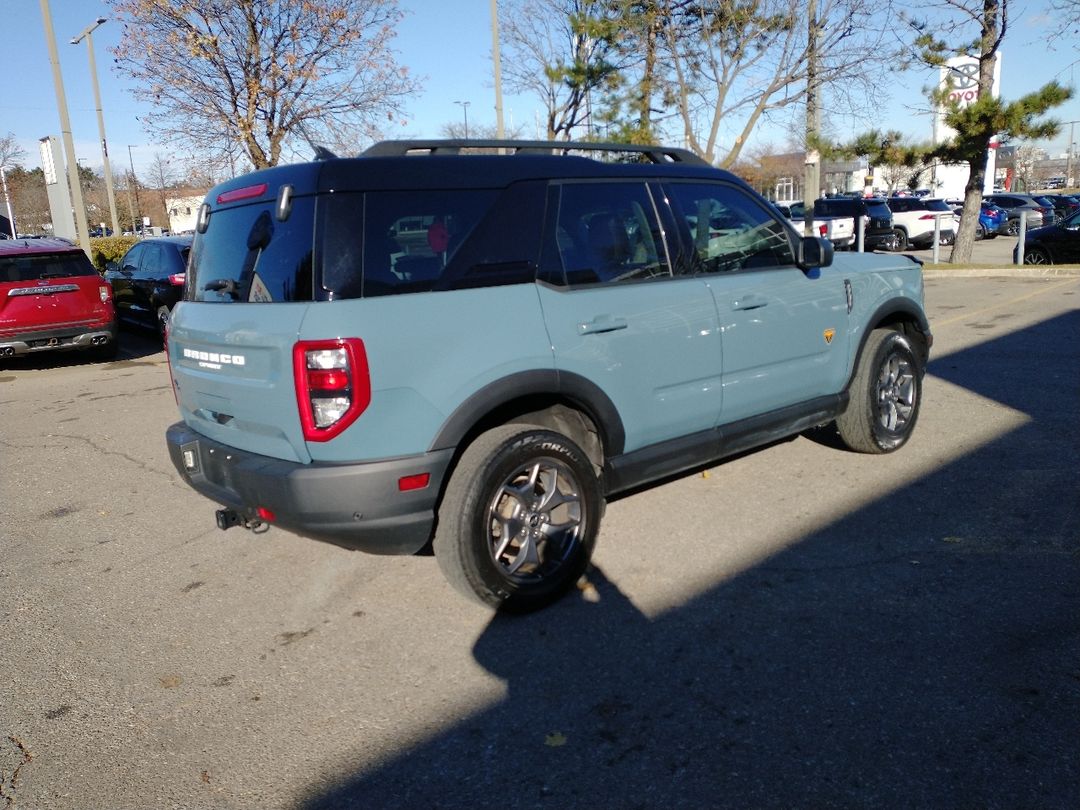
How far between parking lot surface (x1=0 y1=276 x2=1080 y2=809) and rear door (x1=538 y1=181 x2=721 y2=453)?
75 cm

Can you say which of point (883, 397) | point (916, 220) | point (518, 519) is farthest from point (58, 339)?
point (916, 220)

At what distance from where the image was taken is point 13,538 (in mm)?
4973

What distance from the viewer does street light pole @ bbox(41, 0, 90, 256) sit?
15.1 m

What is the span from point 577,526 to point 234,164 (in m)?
15.8

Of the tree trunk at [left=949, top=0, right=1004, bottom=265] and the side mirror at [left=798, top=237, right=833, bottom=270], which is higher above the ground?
the tree trunk at [left=949, top=0, right=1004, bottom=265]

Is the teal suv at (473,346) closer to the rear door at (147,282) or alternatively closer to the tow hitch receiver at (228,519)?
the tow hitch receiver at (228,519)

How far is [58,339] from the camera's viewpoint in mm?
10617

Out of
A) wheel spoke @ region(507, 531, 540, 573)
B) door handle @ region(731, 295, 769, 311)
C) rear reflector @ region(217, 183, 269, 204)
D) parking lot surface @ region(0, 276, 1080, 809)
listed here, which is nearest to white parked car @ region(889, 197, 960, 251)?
parking lot surface @ region(0, 276, 1080, 809)

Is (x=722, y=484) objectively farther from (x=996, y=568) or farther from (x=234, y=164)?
(x=234, y=164)

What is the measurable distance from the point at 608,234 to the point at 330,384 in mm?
1561

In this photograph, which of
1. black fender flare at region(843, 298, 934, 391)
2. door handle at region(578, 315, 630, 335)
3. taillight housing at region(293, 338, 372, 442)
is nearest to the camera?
taillight housing at region(293, 338, 372, 442)

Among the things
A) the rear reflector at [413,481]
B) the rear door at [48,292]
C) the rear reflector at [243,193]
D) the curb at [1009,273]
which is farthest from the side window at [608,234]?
the curb at [1009,273]

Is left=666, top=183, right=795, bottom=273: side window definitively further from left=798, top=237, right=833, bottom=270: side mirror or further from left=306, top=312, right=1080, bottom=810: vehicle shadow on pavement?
left=306, top=312, right=1080, bottom=810: vehicle shadow on pavement

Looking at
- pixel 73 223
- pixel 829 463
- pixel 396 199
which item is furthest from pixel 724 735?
pixel 73 223
